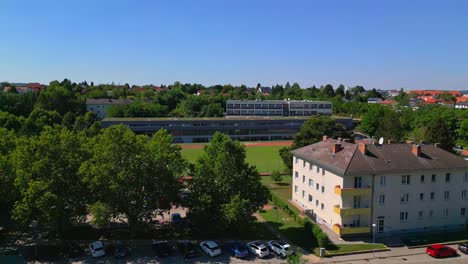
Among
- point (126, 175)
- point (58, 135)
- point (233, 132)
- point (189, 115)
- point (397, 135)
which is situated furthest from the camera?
point (189, 115)

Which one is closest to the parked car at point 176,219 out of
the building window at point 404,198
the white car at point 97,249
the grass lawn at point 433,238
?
the white car at point 97,249

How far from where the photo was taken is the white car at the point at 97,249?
32.3m

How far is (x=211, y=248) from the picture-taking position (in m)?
33.3

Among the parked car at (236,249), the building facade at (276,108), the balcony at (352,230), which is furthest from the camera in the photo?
the building facade at (276,108)

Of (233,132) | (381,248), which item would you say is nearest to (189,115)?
(233,132)

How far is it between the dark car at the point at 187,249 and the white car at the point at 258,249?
491 cm

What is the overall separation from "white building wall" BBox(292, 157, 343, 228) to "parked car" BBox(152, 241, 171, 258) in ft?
56.3

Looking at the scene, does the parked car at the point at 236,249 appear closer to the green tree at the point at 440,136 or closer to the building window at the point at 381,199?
the building window at the point at 381,199

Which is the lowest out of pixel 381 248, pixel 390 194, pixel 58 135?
pixel 381 248

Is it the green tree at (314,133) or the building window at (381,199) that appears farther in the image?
the green tree at (314,133)

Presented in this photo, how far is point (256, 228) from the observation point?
133 feet

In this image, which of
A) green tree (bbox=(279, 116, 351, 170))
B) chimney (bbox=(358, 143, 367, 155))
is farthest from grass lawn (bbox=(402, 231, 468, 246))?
green tree (bbox=(279, 116, 351, 170))

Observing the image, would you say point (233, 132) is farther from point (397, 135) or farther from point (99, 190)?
point (99, 190)

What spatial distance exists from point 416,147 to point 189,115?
383ft
